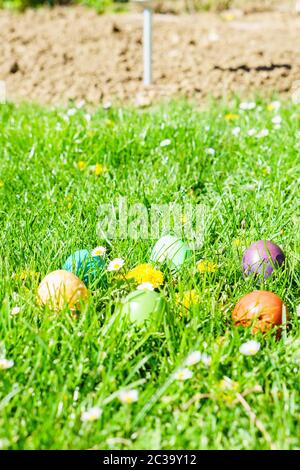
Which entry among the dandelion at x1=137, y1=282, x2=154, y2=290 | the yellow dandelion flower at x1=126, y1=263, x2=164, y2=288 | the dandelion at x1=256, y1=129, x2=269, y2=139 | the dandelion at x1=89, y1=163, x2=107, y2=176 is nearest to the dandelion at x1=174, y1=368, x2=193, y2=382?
the dandelion at x1=137, y1=282, x2=154, y2=290

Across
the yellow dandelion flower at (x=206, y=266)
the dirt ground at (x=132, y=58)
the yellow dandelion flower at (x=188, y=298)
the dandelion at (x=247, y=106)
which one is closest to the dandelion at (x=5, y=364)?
Result: the yellow dandelion flower at (x=188, y=298)

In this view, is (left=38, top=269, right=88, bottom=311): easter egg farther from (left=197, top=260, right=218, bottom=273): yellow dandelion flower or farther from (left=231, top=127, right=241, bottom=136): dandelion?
(left=231, top=127, right=241, bottom=136): dandelion

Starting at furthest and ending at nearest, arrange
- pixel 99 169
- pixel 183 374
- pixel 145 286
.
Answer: pixel 99 169 < pixel 145 286 < pixel 183 374

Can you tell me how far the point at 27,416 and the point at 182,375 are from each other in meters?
0.45

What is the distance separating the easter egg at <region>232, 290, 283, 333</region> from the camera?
2352 mm

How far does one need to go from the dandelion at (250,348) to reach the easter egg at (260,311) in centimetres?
9

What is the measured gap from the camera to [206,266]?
2691 mm

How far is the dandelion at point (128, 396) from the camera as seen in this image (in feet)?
6.63

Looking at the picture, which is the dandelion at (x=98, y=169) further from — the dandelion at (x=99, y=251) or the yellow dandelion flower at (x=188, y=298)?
the yellow dandelion flower at (x=188, y=298)

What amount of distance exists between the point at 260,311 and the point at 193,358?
0.32 meters

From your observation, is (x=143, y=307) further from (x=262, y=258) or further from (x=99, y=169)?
(x=99, y=169)

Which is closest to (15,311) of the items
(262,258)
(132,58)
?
(262,258)

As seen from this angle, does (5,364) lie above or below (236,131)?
below

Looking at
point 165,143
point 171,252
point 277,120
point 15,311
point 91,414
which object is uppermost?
point 277,120
